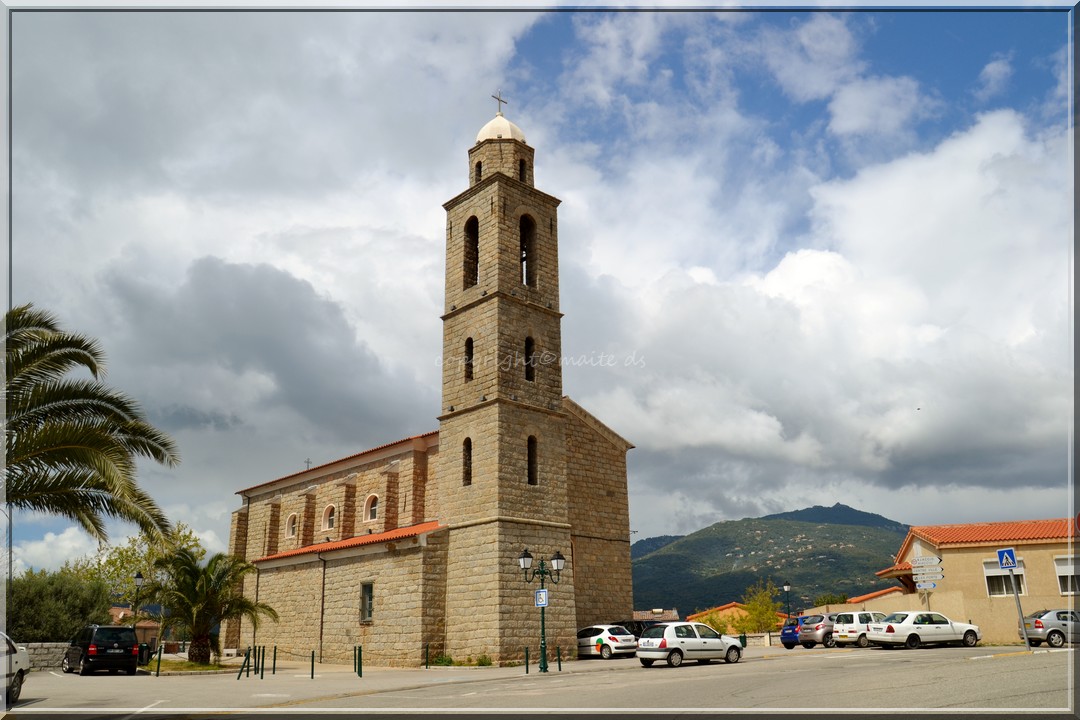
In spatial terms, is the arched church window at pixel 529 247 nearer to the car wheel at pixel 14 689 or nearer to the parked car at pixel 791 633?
the parked car at pixel 791 633

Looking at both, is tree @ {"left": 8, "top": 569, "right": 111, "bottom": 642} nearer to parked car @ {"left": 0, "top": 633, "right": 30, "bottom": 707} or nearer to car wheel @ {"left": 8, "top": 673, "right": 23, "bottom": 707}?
parked car @ {"left": 0, "top": 633, "right": 30, "bottom": 707}

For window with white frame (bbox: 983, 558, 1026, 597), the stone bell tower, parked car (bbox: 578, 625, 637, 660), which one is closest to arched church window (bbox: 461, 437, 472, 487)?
the stone bell tower

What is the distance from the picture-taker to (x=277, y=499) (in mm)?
44281

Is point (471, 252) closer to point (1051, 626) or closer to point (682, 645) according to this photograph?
point (682, 645)

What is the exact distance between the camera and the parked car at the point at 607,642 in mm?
28969

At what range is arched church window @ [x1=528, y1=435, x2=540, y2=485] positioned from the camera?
98.4ft

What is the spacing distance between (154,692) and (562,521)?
595 inches

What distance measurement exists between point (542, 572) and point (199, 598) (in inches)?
486

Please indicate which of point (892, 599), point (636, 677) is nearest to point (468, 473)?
point (636, 677)

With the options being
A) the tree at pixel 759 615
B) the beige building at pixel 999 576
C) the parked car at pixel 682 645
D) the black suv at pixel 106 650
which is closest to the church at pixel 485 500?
the parked car at pixel 682 645

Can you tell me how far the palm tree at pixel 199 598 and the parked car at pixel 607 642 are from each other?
1178cm

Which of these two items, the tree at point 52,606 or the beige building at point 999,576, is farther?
the tree at point 52,606

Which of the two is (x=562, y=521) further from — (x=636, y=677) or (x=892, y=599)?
(x=892, y=599)

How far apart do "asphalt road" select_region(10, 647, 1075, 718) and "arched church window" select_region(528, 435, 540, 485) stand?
7644 millimetres
